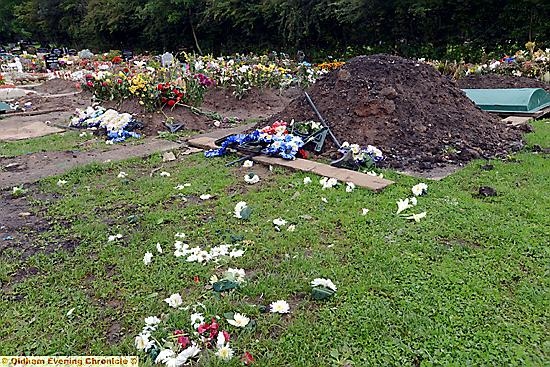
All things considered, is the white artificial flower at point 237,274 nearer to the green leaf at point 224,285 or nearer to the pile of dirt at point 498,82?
the green leaf at point 224,285

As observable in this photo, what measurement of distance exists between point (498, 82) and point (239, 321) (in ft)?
22.8

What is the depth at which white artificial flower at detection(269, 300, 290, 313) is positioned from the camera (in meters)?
1.98

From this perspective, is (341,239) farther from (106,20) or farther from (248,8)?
(106,20)

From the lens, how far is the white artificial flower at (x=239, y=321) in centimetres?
189

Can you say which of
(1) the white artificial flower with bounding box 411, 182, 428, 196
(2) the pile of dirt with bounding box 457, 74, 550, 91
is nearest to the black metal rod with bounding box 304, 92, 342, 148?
(1) the white artificial flower with bounding box 411, 182, 428, 196

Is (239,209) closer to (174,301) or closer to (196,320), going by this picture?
(174,301)

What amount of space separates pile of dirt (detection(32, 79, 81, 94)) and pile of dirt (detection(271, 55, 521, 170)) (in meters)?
7.34

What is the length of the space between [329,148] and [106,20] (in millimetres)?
22983

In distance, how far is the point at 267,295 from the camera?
211 cm

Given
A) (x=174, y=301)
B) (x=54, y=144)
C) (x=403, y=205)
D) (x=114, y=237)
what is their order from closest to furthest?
(x=174, y=301) < (x=114, y=237) < (x=403, y=205) < (x=54, y=144)

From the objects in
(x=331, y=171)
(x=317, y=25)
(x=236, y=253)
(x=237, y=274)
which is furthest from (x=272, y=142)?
(x=317, y=25)

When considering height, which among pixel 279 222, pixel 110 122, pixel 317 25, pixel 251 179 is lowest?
pixel 317 25

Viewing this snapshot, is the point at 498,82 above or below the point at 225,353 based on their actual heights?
below

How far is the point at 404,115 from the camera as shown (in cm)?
457
